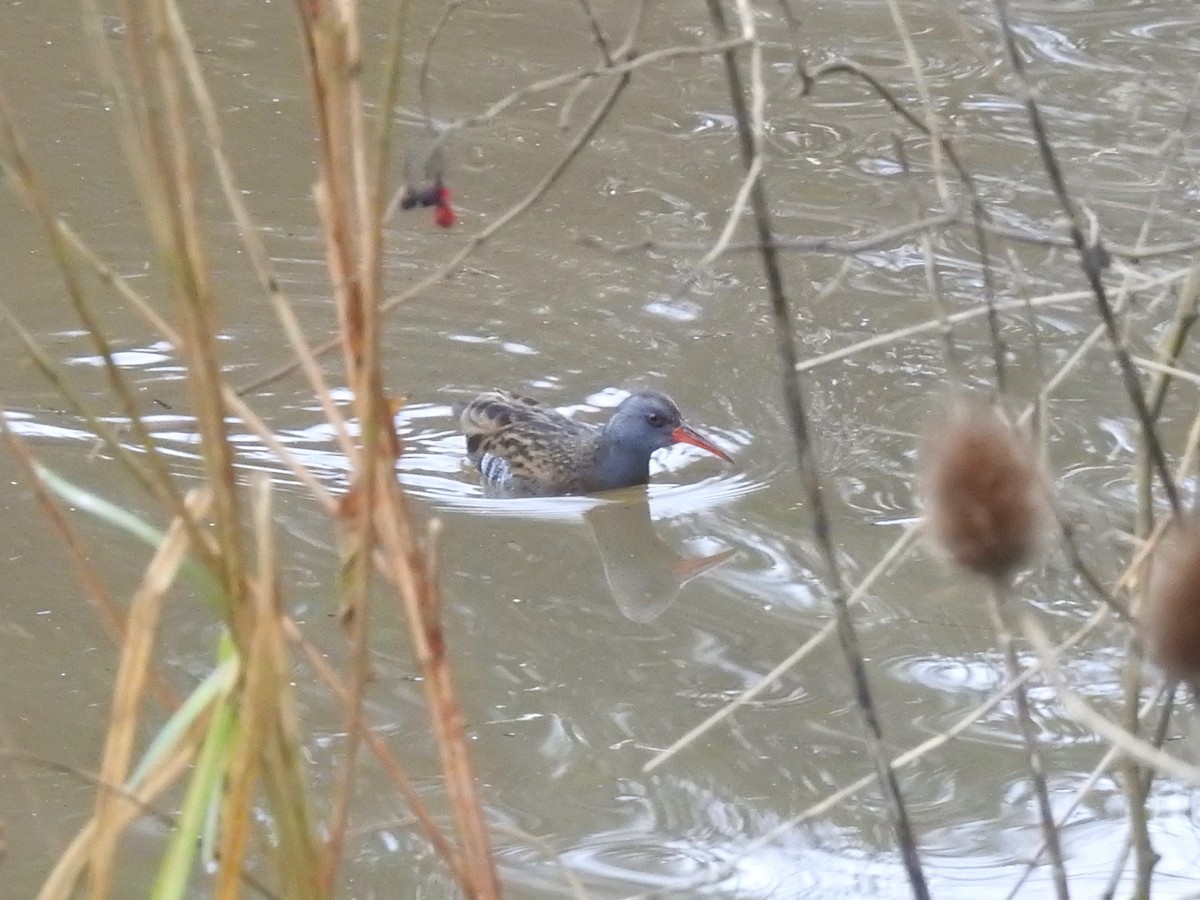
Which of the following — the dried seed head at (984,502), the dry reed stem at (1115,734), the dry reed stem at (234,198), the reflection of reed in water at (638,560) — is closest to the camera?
the dry reed stem at (1115,734)

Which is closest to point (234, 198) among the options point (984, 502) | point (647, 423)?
point (984, 502)

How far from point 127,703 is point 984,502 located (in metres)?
0.95

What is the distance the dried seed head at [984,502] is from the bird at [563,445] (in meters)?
4.90

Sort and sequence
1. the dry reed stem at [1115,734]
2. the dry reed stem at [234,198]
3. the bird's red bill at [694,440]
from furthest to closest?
the bird's red bill at [694,440] < the dry reed stem at [234,198] < the dry reed stem at [1115,734]

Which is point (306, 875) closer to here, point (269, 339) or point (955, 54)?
point (269, 339)

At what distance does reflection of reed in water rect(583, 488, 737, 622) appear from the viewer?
17.1ft

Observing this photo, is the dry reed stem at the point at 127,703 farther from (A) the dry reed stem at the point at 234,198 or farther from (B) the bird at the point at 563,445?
(B) the bird at the point at 563,445

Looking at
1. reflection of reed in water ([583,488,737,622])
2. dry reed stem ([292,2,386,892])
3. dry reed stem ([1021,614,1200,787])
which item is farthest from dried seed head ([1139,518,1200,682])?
reflection of reed in water ([583,488,737,622])

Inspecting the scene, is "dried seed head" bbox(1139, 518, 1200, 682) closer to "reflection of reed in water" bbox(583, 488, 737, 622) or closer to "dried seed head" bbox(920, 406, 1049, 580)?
"dried seed head" bbox(920, 406, 1049, 580)

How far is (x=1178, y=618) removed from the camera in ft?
4.12

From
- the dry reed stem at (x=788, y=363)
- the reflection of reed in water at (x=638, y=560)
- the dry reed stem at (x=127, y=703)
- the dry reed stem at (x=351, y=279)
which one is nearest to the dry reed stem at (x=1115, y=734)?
the dry reed stem at (x=788, y=363)

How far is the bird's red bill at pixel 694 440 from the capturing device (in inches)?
254

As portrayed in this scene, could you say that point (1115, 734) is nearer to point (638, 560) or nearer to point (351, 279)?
point (351, 279)

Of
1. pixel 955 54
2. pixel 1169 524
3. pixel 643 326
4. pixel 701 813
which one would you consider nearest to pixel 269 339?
pixel 643 326
